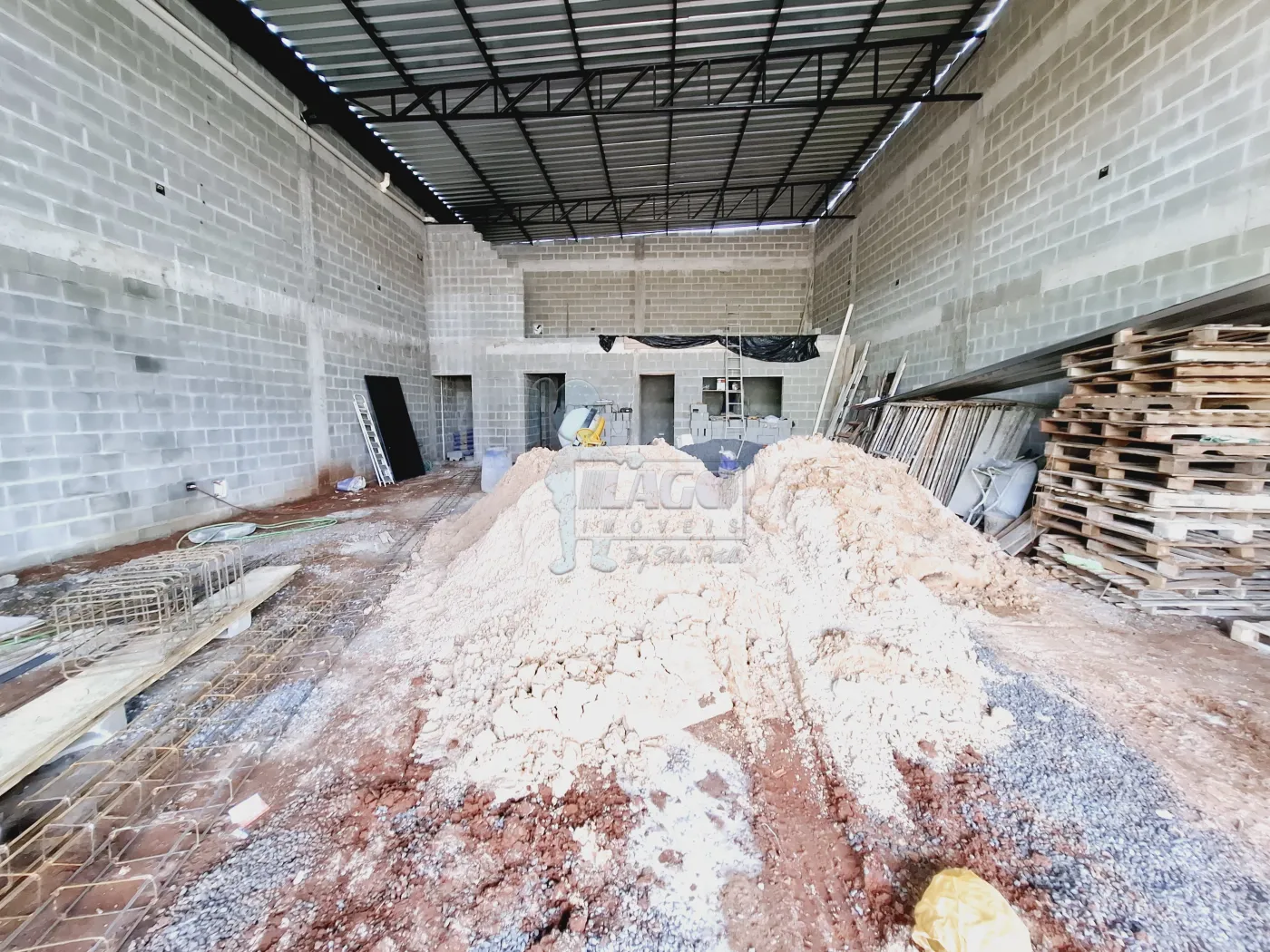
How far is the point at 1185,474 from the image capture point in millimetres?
3191

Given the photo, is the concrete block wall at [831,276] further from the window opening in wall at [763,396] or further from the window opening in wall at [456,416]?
the window opening in wall at [456,416]

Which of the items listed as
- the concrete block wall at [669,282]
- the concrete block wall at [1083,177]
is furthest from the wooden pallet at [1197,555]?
the concrete block wall at [669,282]

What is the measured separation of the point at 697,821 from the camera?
171cm

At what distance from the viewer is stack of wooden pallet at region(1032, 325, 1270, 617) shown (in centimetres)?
314

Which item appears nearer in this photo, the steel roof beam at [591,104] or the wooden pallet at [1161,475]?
the wooden pallet at [1161,475]

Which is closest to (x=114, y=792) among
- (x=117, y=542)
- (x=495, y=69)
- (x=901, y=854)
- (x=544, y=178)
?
(x=901, y=854)

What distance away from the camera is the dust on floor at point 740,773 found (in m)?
1.41

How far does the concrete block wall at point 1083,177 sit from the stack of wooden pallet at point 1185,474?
107 cm

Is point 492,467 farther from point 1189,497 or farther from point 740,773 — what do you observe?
point 1189,497

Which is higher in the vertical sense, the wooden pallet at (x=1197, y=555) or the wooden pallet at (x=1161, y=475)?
the wooden pallet at (x=1161, y=475)

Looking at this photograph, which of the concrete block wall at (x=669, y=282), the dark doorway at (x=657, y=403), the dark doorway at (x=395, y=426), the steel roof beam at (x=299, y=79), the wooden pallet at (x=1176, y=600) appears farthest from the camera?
the dark doorway at (x=657, y=403)

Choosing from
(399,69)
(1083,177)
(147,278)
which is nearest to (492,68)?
(399,69)

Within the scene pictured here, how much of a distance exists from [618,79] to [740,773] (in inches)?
349

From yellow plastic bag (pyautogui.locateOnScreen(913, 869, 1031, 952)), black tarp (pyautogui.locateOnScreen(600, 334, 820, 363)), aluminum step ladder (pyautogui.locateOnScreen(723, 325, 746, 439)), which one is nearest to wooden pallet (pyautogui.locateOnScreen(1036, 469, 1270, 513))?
yellow plastic bag (pyautogui.locateOnScreen(913, 869, 1031, 952))
